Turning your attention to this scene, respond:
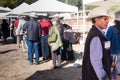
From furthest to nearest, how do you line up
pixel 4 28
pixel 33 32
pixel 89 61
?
pixel 4 28 → pixel 33 32 → pixel 89 61

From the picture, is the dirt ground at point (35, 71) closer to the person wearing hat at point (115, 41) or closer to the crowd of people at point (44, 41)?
the crowd of people at point (44, 41)

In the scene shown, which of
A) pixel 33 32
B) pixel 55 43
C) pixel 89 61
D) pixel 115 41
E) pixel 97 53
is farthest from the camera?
pixel 33 32

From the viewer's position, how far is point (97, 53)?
4.21 metres

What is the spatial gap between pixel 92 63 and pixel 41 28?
879 centimetres

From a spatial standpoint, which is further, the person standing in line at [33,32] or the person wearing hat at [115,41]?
the person standing in line at [33,32]

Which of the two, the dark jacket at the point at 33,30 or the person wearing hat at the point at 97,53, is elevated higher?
the person wearing hat at the point at 97,53

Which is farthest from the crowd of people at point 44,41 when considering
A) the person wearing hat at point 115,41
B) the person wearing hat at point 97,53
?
the person wearing hat at point 97,53

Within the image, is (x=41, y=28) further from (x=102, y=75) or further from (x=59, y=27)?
(x=102, y=75)

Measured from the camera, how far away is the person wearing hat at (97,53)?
166 inches

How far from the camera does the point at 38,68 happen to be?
39.3 feet

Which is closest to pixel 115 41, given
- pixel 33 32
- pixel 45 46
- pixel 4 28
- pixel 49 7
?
pixel 33 32

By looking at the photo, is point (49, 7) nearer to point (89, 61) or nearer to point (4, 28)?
point (4, 28)

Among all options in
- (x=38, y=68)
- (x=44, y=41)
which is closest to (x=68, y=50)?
(x=44, y=41)

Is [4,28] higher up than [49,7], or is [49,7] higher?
[49,7]
